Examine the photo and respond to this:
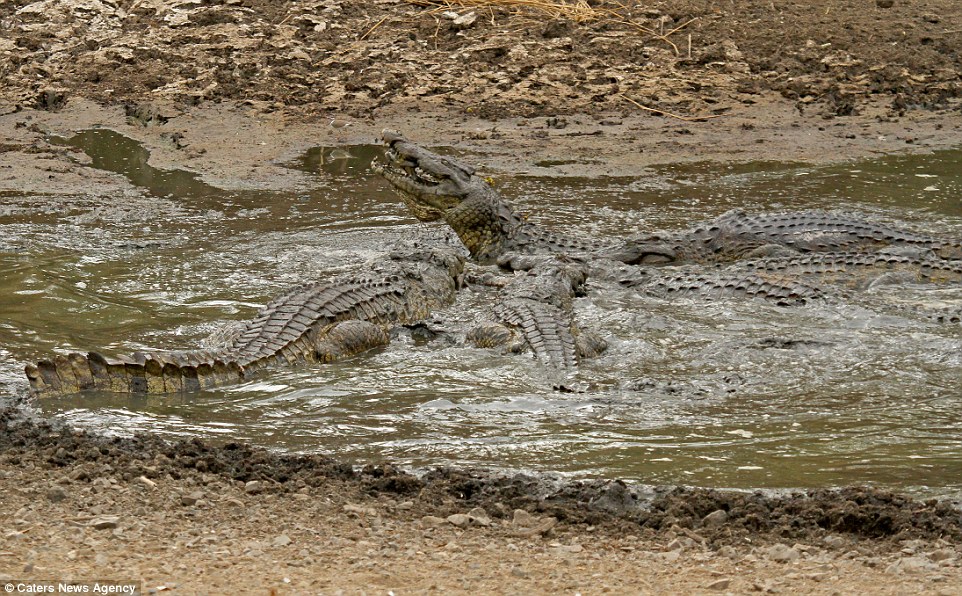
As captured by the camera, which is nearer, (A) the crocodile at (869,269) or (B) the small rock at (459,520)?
(B) the small rock at (459,520)

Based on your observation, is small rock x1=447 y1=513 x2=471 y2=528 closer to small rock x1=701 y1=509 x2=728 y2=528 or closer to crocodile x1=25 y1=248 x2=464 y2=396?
small rock x1=701 y1=509 x2=728 y2=528

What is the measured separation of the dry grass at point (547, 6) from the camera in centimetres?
1559

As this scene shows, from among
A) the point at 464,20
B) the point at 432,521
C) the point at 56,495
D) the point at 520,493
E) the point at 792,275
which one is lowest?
the point at 792,275

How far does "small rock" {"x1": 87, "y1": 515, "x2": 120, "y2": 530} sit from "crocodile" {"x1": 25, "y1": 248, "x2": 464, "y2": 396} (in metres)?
1.85

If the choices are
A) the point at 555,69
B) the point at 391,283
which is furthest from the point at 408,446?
the point at 555,69

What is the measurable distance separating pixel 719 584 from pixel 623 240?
6.08 metres

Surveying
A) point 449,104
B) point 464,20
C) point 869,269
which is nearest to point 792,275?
point 869,269

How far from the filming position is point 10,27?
15.7m

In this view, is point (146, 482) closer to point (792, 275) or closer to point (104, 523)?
point (104, 523)

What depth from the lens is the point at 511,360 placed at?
6898 mm

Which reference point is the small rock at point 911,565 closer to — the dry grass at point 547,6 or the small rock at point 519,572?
the small rock at point 519,572

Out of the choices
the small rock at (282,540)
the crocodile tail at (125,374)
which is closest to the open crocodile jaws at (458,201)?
the crocodile tail at (125,374)

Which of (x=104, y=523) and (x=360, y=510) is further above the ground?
(x=104, y=523)

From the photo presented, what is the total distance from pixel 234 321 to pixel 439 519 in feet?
11.9
